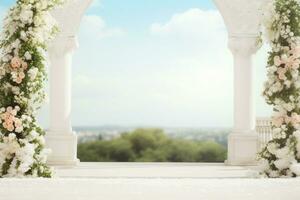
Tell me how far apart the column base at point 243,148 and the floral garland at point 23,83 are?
567 centimetres

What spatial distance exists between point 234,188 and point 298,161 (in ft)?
11.3

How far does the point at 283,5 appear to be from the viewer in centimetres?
704

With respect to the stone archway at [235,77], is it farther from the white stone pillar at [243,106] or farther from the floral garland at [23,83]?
the floral garland at [23,83]

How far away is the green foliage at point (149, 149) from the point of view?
27.1m

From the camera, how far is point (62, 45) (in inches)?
446

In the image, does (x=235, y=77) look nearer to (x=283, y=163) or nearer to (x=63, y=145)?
(x=63, y=145)

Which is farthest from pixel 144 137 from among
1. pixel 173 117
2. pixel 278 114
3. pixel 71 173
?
pixel 278 114

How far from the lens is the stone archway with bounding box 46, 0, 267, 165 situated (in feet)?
37.0

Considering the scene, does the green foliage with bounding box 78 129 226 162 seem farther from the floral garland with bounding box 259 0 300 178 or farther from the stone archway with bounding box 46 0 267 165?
the floral garland with bounding box 259 0 300 178

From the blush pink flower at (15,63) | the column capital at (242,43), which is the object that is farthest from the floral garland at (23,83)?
the column capital at (242,43)

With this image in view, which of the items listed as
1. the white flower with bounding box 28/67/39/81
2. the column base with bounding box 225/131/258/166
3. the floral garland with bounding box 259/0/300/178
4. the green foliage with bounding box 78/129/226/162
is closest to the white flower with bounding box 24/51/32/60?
the white flower with bounding box 28/67/39/81

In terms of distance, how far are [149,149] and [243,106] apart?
16912mm

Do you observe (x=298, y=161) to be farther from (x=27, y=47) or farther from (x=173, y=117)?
(x=173, y=117)

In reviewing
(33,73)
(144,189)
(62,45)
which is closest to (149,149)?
(62,45)
